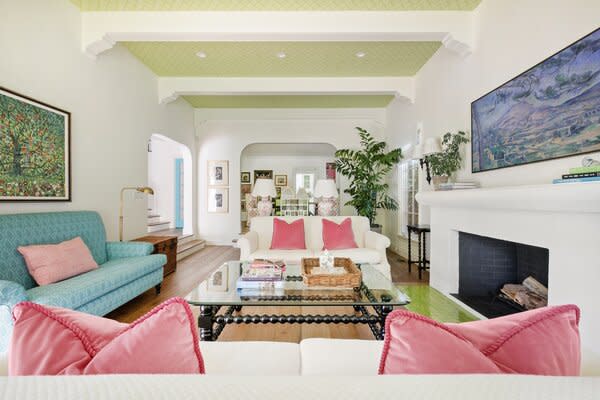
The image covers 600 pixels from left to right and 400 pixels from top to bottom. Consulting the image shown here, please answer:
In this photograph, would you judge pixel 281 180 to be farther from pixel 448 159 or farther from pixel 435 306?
pixel 435 306

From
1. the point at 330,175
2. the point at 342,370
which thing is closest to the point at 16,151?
the point at 342,370

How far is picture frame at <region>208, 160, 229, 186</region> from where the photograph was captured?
22.5 ft

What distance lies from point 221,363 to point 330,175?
9046 mm

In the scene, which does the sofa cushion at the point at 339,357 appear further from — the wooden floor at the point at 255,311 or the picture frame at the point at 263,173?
the picture frame at the point at 263,173

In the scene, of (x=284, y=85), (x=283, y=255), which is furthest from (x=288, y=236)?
(x=284, y=85)

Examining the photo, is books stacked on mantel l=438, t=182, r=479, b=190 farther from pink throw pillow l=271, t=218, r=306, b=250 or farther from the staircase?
the staircase

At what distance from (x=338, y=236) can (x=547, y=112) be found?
7.50 feet

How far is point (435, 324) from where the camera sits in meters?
0.64

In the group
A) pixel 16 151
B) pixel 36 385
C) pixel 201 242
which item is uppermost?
pixel 16 151

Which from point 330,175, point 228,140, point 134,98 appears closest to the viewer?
point 134,98

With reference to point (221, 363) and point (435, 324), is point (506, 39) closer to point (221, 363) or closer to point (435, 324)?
point (435, 324)

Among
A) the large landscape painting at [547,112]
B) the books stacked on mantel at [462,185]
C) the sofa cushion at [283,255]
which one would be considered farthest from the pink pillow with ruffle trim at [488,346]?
the sofa cushion at [283,255]

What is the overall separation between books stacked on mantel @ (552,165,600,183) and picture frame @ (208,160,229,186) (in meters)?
6.07

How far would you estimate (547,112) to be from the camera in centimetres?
212
